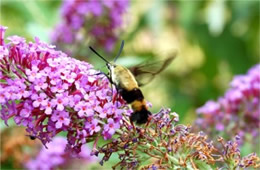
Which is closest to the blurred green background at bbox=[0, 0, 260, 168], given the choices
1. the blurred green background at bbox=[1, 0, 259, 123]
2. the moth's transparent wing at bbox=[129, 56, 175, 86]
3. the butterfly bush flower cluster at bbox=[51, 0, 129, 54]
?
the blurred green background at bbox=[1, 0, 259, 123]

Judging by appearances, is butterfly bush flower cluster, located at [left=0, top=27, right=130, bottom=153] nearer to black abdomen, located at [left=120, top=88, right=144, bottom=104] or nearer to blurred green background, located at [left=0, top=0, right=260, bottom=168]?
black abdomen, located at [left=120, top=88, right=144, bottom=104]

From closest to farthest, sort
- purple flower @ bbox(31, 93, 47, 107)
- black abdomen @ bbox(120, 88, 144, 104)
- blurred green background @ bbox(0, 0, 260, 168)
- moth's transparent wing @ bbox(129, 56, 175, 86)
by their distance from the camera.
Result: 1. purple flower @ bbox(31, 93, 47, 107)
2. black abdomen @ bbox(120, 88, 144, 104)
3. moth's transparent wing @ bbox(129, 56, 175, 86)
4. blurred green background @ bbox(0, 0, 260, 168)

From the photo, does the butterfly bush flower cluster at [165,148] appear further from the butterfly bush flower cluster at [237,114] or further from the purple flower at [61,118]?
the butterfly bush flower cluster at [237,114]

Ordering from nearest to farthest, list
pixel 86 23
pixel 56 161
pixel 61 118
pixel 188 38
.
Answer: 1. pixel 61 118
2. pixel 56 161
3. pixel 86 23
4. pixel 188 38

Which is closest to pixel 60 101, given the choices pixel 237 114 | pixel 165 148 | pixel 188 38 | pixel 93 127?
pixel 93 127

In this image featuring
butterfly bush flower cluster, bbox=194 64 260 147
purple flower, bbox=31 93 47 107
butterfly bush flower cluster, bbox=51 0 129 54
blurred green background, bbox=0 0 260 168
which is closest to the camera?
purple flower, bbox=31 93 47 107

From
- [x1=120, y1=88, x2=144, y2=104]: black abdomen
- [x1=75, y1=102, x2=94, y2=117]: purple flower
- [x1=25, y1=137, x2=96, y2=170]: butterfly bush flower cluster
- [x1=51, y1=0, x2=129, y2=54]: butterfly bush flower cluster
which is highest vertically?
[x1=51, y1=0, x2=129, y2=54]: butterfly bush flower cluster

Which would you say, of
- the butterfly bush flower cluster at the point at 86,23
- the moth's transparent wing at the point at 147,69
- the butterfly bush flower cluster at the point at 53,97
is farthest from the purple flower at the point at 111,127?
the butterfly bush flower cluster at the point at 86,23

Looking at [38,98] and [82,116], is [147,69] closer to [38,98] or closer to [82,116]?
[82,116]
